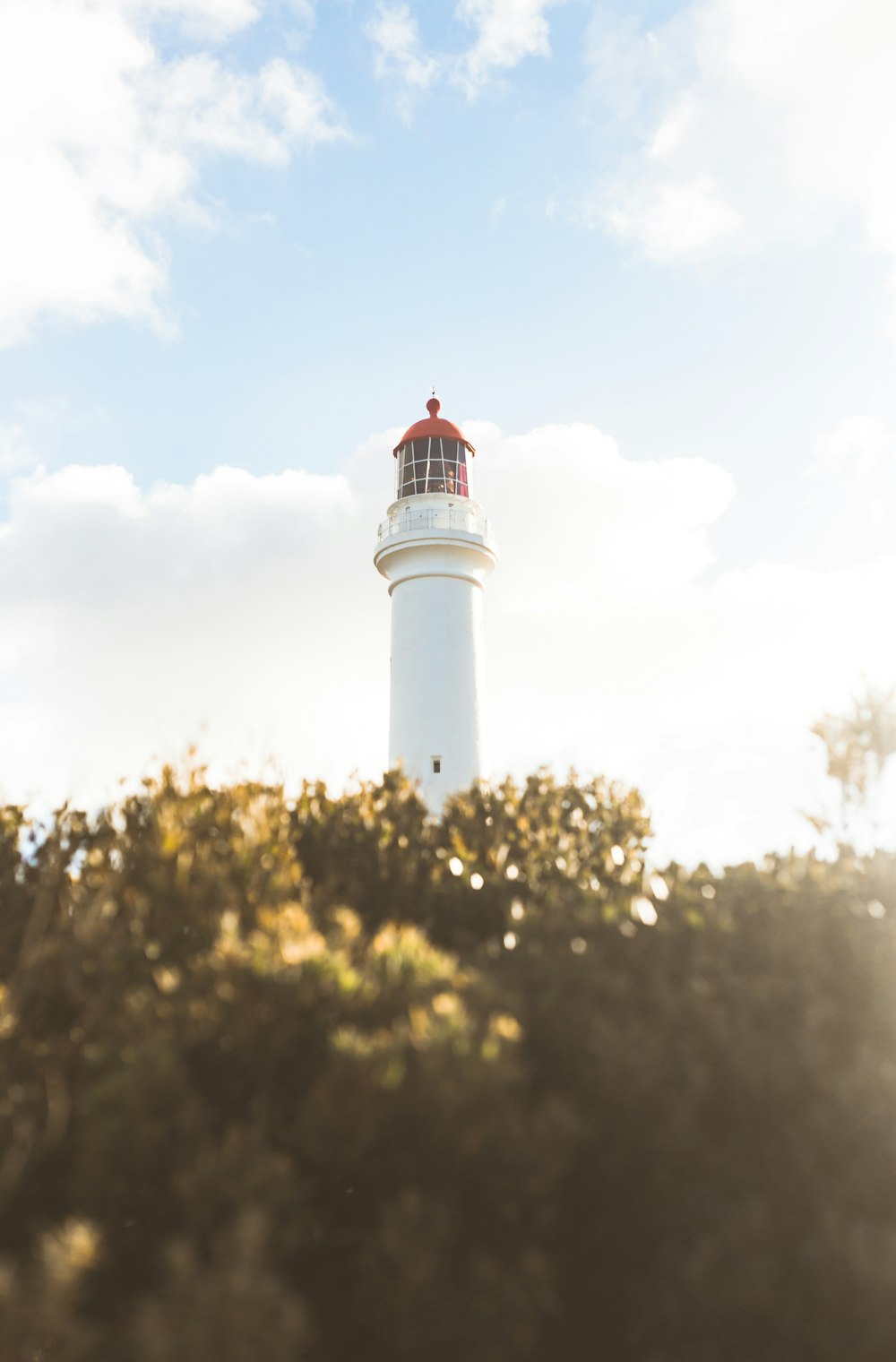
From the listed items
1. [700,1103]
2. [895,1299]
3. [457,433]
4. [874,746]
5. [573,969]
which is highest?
[457,433]

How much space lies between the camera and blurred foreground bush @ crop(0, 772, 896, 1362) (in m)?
3.73

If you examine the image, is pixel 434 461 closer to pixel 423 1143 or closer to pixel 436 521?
pixel 436 521

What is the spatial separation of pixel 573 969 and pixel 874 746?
6297mm

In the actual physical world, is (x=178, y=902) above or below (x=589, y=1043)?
above

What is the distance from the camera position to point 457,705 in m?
25.2

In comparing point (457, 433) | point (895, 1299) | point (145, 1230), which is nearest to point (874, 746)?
point (895, 1299)

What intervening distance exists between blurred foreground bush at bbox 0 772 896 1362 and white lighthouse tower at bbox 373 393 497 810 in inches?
Result: 697

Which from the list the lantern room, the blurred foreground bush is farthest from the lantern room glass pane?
the blurred foreground bush

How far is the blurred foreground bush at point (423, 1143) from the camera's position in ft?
12.2

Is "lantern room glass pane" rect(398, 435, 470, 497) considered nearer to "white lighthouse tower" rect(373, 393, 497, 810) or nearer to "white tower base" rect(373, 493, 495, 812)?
"white lighthouse tower" rect(373, 393, 497, 810)

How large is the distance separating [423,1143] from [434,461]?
1039 inches

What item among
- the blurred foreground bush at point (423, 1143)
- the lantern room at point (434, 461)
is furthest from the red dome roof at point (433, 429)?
the blurred foreground bush at point (423, 1143)

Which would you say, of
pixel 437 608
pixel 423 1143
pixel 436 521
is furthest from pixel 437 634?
pixel 423 1143

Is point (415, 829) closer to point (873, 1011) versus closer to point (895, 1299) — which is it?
point (873, 1011)
